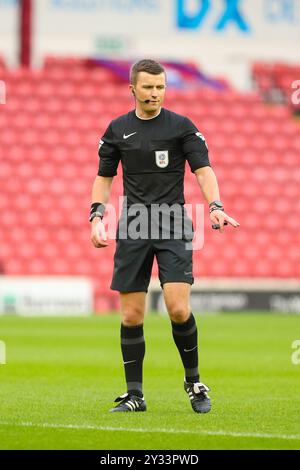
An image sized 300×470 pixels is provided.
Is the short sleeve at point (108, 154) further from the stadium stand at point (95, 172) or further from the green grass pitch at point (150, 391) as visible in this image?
the stadium stand at point (95, 172)

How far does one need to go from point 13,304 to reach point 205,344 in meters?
7.07

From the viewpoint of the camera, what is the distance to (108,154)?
8.21 m

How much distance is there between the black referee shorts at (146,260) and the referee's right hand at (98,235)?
0.48 ft

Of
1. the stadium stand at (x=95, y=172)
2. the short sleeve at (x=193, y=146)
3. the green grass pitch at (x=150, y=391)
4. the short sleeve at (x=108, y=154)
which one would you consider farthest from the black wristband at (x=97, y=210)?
the stadium stand at (x=95, y=172)

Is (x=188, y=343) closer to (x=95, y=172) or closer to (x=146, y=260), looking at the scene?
(x=146, y=260)

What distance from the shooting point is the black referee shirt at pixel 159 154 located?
803 cm

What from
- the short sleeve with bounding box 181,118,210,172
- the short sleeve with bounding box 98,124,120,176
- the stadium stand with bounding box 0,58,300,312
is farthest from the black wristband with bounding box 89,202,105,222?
the stadium stand with bounding box 0,58,300,312

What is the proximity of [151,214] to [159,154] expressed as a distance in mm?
398

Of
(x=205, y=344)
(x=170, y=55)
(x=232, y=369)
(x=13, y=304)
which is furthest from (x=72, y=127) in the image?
(x=232, y=369)

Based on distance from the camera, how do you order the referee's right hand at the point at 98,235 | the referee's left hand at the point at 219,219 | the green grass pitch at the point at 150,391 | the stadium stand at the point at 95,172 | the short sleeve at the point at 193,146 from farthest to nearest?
the stadium stand at the point at 95,172, the short sleeve at the point at 193,146, the referee's right hand at the point at 98,235, the referee's left hand at the point at 219,219, the green grass pitch at the point at 150,391

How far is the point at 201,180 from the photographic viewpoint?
805 centimetres

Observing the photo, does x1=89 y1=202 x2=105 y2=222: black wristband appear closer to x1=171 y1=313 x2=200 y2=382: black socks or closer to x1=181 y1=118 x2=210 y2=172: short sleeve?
x1=181 y1=118 x2=210 y2=172: short sleeve

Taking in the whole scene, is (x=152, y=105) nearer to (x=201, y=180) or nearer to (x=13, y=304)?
(x=201, y=180)

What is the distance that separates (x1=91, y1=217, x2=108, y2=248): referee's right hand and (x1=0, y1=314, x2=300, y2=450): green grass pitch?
3.57 ft
